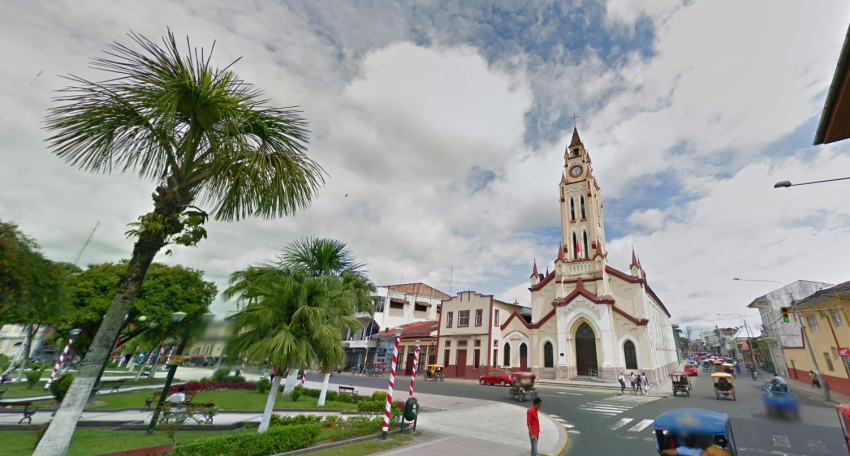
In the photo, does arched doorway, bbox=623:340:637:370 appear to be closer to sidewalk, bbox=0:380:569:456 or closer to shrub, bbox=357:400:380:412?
sidewalk, bbox=0:380:569:456

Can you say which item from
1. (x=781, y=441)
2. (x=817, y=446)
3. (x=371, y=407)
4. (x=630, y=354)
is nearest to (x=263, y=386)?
(x=371, y=407)

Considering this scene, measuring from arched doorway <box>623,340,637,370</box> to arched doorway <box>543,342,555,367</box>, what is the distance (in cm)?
678

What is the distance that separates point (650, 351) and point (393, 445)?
106 feet

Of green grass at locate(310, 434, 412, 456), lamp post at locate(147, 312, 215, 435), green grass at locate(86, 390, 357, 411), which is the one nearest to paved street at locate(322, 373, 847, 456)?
green grass at locate(310, 434, 412, 456)

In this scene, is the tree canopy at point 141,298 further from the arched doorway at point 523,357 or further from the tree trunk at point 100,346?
the arched doorway at point 523,357

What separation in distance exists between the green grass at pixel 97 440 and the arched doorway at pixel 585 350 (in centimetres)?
3435

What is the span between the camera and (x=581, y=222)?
4128cm

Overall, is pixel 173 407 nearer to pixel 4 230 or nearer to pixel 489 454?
pixel 4 230

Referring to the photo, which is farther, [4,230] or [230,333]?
[230,333]

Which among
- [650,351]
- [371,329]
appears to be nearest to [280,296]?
[650,351]

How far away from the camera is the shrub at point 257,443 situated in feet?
21.2

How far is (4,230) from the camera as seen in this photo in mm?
8406

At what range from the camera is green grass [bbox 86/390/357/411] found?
13.6 meters

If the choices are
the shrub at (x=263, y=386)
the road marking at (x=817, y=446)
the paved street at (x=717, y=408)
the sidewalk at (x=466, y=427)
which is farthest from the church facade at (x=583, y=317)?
the shrub at (x=263, y=386)
